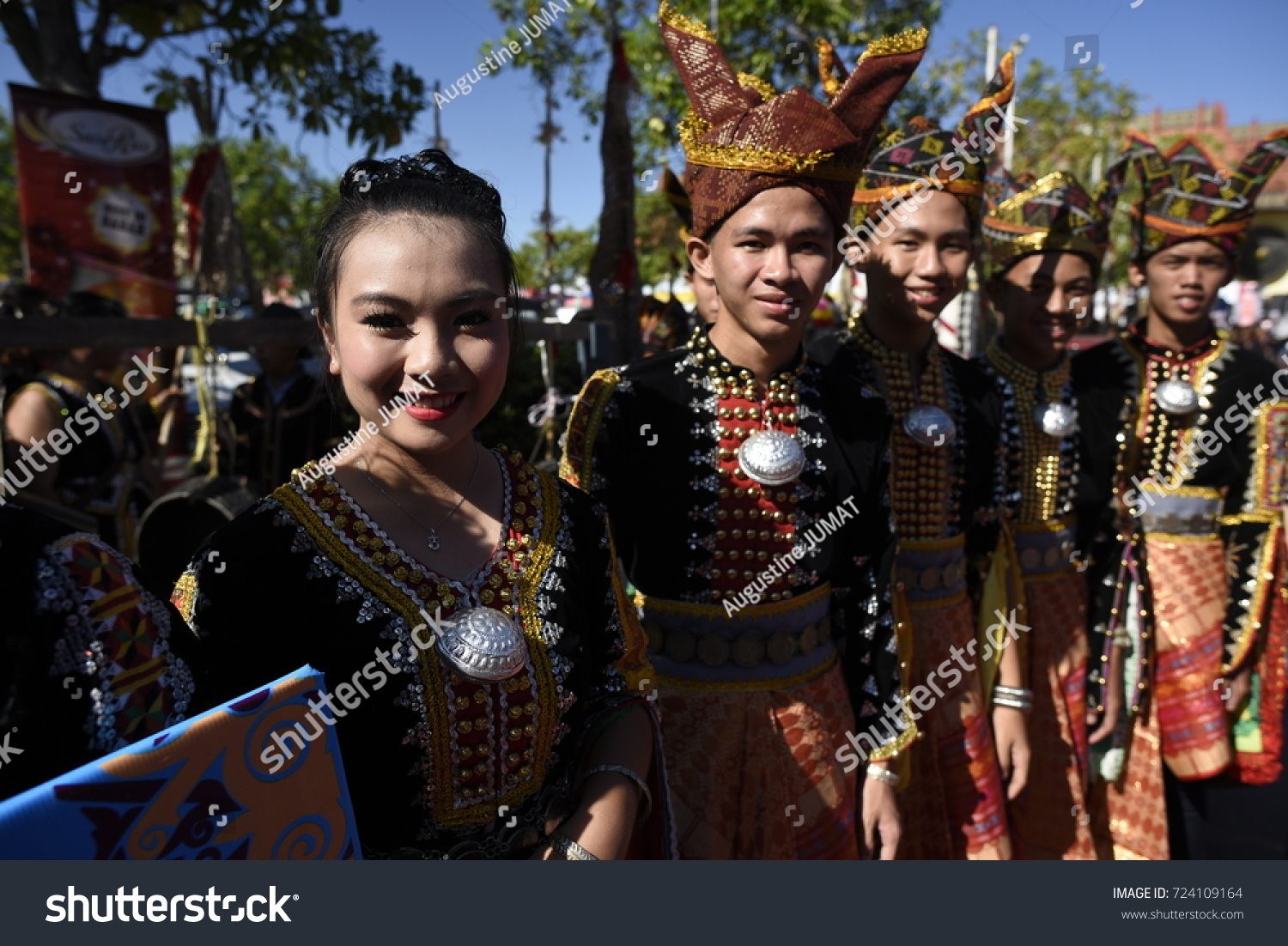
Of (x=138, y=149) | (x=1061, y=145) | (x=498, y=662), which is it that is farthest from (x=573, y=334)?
(x=1061, y=145)

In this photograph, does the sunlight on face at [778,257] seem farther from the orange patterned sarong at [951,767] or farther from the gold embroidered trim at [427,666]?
the orange patterned sarong at [951,767]

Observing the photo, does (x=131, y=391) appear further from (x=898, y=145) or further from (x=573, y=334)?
(x=898, y=145)

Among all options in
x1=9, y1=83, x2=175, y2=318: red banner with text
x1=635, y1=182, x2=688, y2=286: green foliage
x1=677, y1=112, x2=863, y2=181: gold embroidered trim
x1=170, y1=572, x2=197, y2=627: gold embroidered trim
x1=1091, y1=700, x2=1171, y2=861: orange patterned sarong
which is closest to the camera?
x1=170, y1=572, x2=197, y2=627: gold embroidered trim

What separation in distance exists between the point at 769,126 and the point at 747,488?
0.80 meters

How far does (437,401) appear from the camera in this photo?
1.26 metres

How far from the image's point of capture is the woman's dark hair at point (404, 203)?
1282 millimetres

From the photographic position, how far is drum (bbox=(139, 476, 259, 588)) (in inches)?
153

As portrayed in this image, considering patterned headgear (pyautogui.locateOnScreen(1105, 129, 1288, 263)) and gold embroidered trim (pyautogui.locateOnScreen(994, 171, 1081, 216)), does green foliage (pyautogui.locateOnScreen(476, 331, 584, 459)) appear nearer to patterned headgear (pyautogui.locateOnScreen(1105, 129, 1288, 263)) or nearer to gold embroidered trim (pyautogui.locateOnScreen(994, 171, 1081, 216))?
gold embroidered trim (pyautogui.locateOnScreen(994, 171, 1081, 216))

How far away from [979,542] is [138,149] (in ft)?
17.8

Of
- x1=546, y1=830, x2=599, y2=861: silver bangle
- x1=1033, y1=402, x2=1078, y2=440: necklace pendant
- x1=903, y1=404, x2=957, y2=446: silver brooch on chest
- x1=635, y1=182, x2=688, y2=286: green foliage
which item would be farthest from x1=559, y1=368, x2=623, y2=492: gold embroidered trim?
x1=635, y1=182, x2=688, y2=286: green foliage

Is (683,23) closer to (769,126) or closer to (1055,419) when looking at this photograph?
(769,126)

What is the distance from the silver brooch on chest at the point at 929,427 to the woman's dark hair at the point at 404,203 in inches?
51.5

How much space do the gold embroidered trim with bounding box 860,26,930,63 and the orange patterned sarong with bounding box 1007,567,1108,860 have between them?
1.80 meters

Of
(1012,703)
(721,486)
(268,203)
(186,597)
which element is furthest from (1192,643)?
(268,203)
